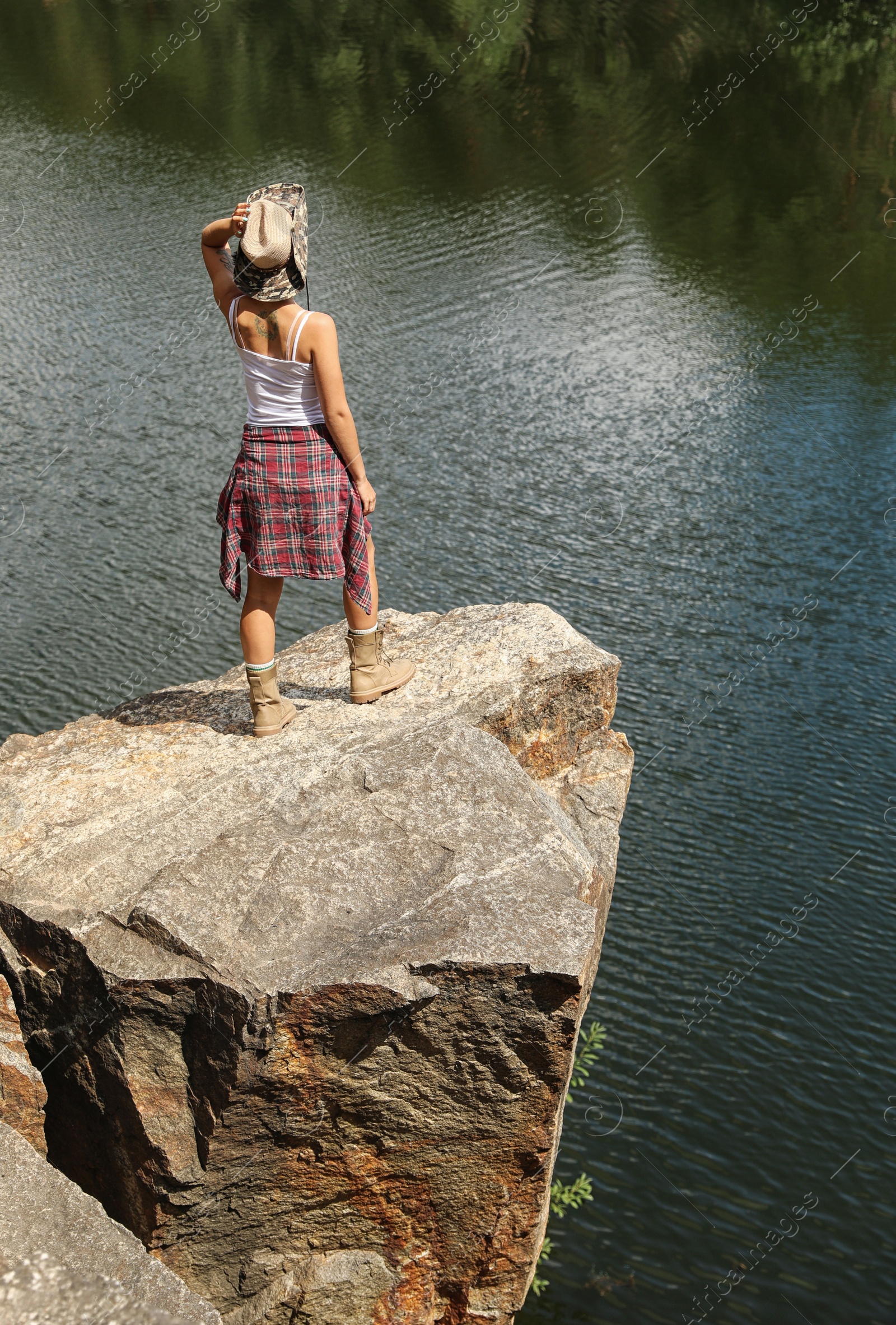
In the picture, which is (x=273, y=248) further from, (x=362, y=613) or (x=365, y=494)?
(x=362, y=613)

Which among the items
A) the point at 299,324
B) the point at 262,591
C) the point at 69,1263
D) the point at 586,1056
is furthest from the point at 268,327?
the point at 586,1056

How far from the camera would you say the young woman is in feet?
12.3

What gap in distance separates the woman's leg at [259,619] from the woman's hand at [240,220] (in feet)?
3.66

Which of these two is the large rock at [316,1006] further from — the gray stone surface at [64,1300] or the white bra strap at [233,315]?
the white bra strap at [233,315]

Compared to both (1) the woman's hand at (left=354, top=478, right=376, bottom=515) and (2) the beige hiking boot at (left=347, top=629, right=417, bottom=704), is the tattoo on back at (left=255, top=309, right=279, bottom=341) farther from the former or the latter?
(2) the beige hiking boot at (left=347, top=629, right=417, bottom=704)

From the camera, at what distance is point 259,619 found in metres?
4.21

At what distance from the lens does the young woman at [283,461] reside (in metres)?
3.74

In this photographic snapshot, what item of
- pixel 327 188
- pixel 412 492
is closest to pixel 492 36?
pixel 327 188

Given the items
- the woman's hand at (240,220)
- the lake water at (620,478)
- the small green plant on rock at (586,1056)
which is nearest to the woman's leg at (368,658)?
the woman's hand at (240,220)

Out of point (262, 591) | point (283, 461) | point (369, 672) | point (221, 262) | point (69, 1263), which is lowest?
point (69, 1263)

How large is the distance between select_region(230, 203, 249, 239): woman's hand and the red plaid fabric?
626 millimetres

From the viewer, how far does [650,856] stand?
241 inches

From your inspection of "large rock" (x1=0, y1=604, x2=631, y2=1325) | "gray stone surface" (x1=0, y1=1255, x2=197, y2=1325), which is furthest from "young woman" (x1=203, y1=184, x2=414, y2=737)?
"gray stone surface" (x1=0, y1=1255, x2=197, y2=1325)

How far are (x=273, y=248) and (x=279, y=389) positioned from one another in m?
0.46
